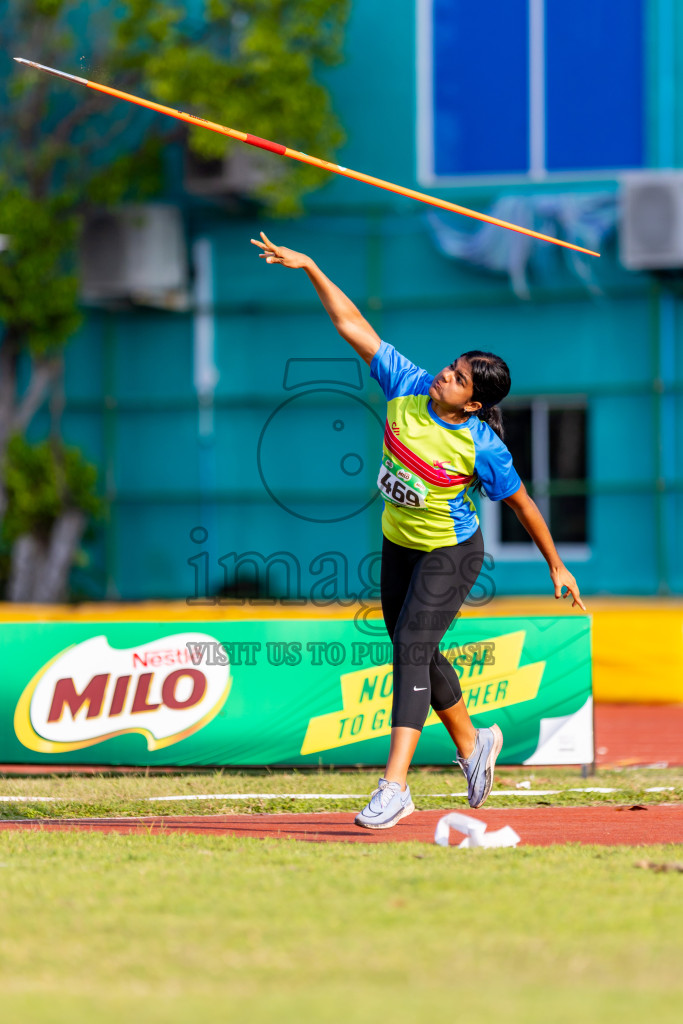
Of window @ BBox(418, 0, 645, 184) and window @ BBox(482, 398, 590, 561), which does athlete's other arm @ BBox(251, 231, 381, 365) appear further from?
window @ BBox(418, 0, 645, 184)

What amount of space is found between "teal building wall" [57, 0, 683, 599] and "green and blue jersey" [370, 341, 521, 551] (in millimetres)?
10963

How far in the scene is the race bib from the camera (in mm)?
5543

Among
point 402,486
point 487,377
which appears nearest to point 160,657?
point 402,486

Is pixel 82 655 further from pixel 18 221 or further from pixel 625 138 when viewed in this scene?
pixel 625 138

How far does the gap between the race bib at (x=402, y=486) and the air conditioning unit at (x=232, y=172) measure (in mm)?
12023

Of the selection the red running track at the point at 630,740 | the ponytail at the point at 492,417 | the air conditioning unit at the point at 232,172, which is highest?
the air conditioning unit at the point at 232,172

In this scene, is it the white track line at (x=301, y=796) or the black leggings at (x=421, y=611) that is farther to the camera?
the white track line at (x=301, y=796)

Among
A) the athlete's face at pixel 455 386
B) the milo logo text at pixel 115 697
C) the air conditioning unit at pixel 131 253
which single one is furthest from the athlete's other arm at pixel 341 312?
the air conditioning unit at pixel 131 253

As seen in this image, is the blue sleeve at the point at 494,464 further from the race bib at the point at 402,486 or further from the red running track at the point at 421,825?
the red running track at the point at 421,825

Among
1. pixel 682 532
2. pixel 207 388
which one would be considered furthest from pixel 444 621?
pixel 207 388

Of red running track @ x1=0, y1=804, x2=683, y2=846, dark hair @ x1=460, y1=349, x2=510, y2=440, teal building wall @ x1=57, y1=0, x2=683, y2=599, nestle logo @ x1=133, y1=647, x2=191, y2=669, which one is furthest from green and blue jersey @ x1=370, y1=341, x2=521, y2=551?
teal building wall @ x1=57, y1=0, x2=683, y2=599

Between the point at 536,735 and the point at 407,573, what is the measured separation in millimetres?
2411

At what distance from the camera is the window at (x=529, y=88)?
16.8 metres

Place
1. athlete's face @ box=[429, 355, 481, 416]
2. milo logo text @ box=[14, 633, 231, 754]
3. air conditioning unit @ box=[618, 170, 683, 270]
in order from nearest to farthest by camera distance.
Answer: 1. athlete's face @ box=[429, 355, 481, 416]
2. milo logo text @ box=[14, 633, 231, 754]
3. air conditioning unit @ box=[618, 170, 683, 270]
